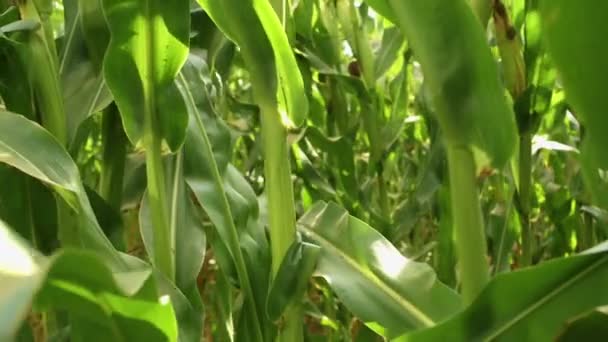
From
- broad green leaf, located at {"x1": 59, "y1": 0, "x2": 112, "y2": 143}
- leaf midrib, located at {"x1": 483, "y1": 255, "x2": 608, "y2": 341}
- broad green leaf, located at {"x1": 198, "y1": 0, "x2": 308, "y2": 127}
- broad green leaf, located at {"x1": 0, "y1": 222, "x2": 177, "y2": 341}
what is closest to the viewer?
broad green leaf, located at {"x1": 0, "y1": 222, "x2": 177, "y2": 341}

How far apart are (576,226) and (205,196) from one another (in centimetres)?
71

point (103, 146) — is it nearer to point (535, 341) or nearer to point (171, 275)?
point (171, 275)

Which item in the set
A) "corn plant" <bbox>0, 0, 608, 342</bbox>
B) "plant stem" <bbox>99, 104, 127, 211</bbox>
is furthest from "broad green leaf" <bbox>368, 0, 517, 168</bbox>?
"plant stem" <bbox>99, 104, 127, 211</bbox>

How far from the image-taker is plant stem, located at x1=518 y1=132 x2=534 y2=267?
0.69 meters

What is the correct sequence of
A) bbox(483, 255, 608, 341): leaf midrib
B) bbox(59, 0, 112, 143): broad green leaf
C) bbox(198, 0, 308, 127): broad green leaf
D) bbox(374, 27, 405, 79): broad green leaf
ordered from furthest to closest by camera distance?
bbox(374, 27, 405, 79): broad green leaf, bbox(59, 0, 112, 143): broad green leaf, bbox(198, 0, 308, 127): broad green leaf, bbox(483, 255, 608, 341): leaf midrib

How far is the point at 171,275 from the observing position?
20.4 inches

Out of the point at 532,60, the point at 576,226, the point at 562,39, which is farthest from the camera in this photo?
the point at 576,226

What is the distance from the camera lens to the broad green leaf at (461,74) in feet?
1.19

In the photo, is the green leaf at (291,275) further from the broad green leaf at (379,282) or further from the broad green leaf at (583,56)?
the broad green leaf at (583,56)

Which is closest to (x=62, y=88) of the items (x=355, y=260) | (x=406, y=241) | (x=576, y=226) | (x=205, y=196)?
(x=205, y=196)

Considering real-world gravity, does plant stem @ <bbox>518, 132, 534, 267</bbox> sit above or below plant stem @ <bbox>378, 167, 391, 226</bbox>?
above

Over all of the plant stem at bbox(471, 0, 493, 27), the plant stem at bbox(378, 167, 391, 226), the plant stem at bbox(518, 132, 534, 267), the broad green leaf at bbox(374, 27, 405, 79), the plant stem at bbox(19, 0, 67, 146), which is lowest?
the plant stem at bbox(378, 167, 391, 226)

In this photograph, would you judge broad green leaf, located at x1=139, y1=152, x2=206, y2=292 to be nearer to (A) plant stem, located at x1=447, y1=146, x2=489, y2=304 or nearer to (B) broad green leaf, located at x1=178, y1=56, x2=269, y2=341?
(B) broad green leaf, located at x1=178, y1=56, x2=269, y2=341

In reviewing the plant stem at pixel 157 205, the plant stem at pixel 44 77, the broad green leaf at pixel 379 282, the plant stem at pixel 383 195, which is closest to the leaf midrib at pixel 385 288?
the broad green leaf at pixel 379 282
